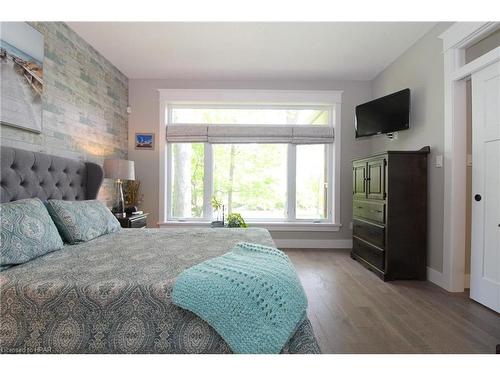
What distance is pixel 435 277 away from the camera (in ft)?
9.02

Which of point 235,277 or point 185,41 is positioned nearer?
point 235,277

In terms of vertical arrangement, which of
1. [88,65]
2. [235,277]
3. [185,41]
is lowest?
[235,277]

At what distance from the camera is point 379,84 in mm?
3918

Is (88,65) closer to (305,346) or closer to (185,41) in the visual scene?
(185,41)

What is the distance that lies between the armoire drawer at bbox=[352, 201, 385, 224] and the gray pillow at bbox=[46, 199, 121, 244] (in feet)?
8.99

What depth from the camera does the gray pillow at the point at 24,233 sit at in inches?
52.3

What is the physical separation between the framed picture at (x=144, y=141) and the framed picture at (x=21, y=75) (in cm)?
177

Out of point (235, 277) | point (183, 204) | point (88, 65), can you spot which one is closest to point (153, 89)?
point (88, 65)

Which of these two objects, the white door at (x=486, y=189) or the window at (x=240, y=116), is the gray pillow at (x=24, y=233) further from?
the white door at (x=486, y=189)

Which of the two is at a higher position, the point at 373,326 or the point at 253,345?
the point at 253,345

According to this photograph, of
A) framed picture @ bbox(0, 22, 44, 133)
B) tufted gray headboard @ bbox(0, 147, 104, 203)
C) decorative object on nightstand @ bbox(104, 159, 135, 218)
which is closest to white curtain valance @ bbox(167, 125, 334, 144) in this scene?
decorative object on nightstand @ bbox(104, 159, 135, 218)

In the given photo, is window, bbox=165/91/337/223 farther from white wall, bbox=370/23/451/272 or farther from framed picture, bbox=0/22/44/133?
framed picture, bbox=0/22/44/133

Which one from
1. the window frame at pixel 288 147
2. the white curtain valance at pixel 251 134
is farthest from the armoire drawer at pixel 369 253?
the white curtain valance at pixel 251 134

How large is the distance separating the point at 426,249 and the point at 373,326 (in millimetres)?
1467
